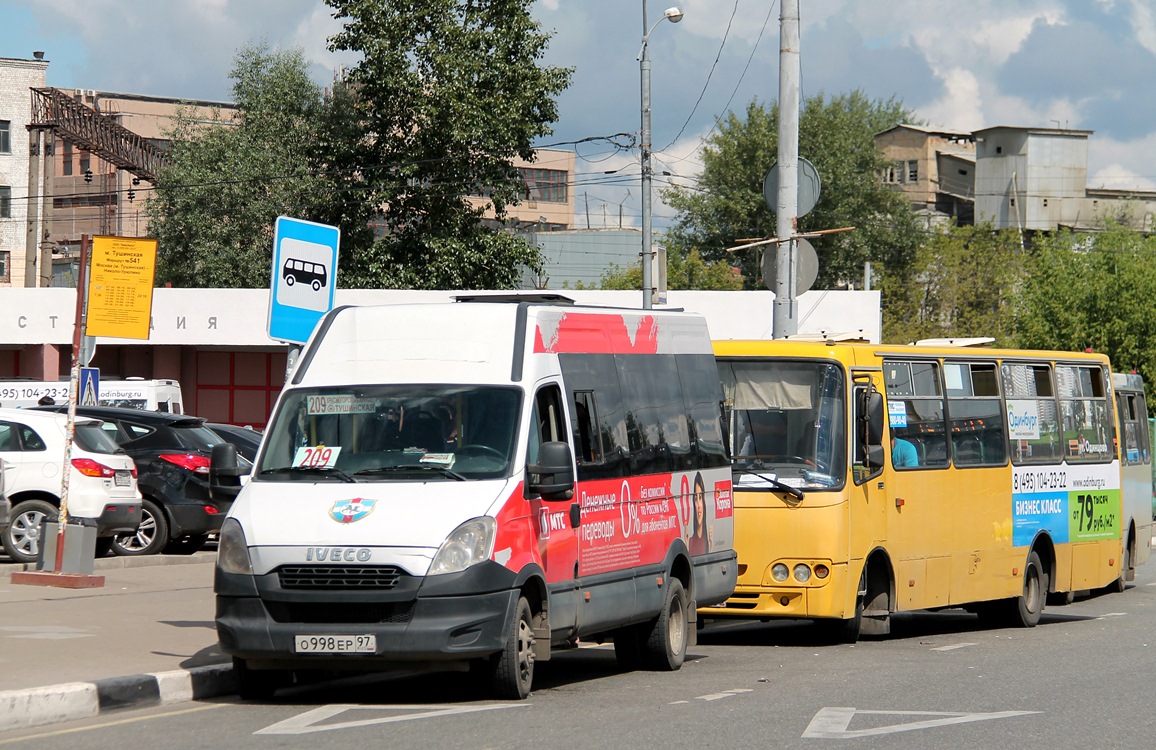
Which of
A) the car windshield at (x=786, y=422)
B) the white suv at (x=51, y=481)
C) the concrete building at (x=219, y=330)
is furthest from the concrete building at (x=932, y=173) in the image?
the car windshield at (x=786, y=422)

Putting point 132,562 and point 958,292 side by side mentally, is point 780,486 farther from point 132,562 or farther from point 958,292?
point 958,292

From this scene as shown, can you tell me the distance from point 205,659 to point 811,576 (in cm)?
508

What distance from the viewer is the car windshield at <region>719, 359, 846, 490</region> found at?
44.1 feet

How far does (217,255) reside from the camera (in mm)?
51250

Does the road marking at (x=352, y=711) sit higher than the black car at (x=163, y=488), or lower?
lower

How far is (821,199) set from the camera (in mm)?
68750

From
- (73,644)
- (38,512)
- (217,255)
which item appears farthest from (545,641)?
(217,255)

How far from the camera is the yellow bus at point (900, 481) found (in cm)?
1330

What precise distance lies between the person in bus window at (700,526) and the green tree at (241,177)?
39.4 meters

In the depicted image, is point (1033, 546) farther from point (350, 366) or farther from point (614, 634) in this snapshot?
point (350, 366)

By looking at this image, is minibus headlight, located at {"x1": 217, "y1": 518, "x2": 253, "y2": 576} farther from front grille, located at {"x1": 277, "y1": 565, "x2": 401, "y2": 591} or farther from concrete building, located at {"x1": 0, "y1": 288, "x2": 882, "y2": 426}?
A: concrete building, located at {"x1": 0, "y1": 288, "x2": 882, "y2": 426}

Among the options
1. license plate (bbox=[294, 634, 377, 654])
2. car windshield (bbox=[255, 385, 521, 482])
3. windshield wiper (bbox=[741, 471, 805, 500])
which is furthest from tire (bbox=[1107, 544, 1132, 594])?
license plate (bbox=[294, 634, 377, 654])

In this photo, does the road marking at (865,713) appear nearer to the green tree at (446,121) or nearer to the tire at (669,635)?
the tire at (669,635)

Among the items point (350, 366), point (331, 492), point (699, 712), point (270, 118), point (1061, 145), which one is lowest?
point (699, 712)
